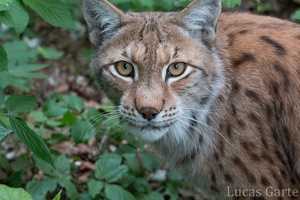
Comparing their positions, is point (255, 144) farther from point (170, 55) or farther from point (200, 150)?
point (170, 55)

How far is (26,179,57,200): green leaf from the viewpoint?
19.9ft

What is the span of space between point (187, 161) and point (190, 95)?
714 mm

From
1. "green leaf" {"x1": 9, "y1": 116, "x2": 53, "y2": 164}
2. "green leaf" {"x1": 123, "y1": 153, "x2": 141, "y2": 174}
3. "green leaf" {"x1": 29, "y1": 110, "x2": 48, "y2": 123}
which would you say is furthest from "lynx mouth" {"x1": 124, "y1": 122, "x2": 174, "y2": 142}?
"green leaf" {"x1": 29, "y1": 110, "x2": 48, "y2": 123}

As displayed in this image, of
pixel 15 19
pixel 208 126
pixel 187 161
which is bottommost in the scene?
pixel 187 161

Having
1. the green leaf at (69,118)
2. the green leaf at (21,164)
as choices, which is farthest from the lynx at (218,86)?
the green leaf at (21,164)

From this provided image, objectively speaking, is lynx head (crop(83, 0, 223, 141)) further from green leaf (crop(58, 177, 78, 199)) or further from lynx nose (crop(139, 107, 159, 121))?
green leaf (crop(58, 177, 78, 199))

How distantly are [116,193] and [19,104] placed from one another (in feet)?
4.30

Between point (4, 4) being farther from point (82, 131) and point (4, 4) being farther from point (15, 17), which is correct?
point (82, 131)

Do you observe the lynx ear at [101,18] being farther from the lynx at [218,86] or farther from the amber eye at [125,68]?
the amber eye at [125,68]

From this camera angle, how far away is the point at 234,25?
228 inches

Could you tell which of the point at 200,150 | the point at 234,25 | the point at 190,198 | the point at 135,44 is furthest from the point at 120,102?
the point at 190,198

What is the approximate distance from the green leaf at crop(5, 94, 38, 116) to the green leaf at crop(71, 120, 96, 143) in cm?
92

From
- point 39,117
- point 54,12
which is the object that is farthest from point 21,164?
point 54,12

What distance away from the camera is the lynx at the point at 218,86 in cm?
521
